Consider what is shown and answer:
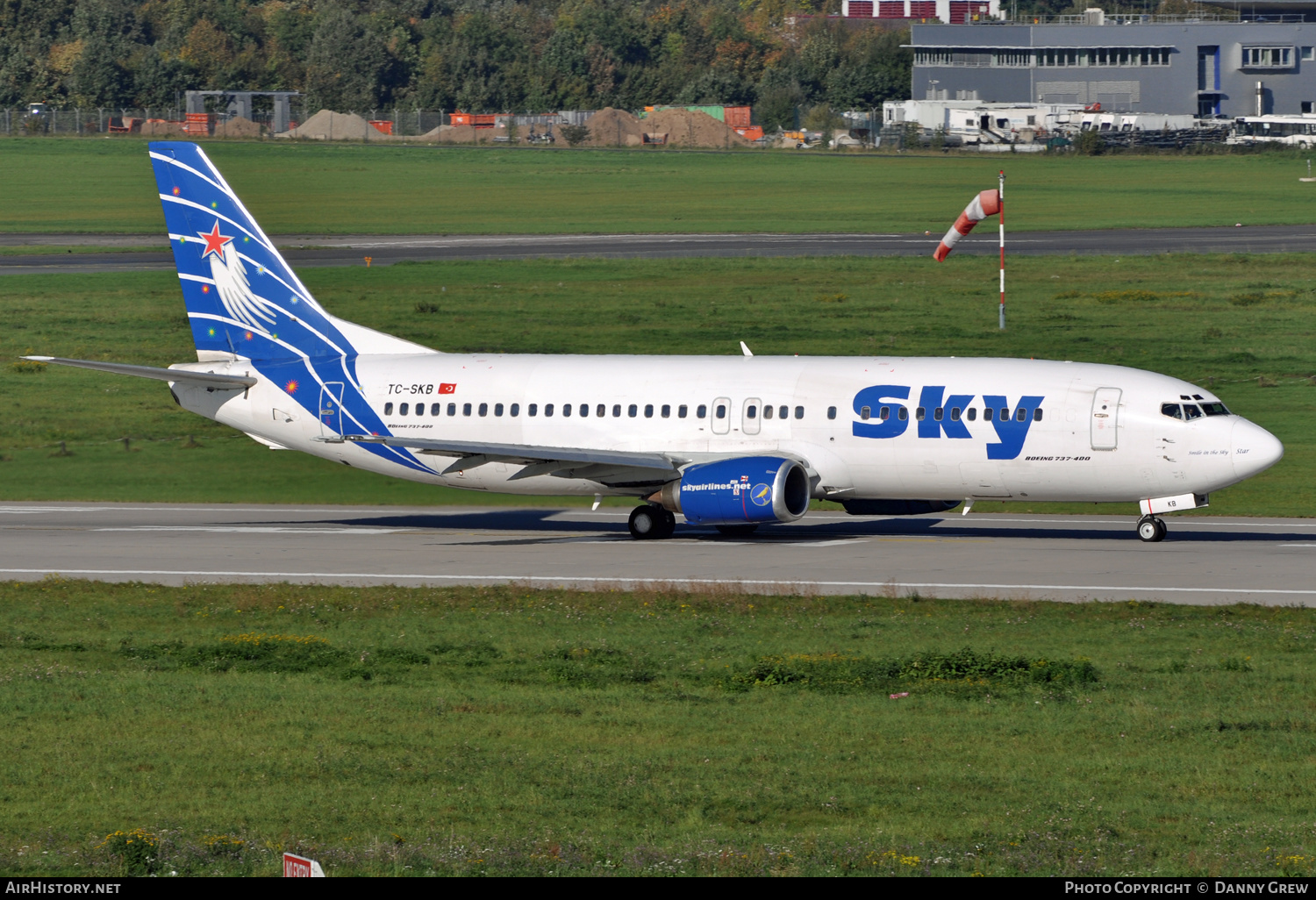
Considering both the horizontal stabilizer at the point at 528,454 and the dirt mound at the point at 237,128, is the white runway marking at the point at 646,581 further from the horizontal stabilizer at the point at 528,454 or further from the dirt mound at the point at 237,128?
the dirt mound at the point at 237,128

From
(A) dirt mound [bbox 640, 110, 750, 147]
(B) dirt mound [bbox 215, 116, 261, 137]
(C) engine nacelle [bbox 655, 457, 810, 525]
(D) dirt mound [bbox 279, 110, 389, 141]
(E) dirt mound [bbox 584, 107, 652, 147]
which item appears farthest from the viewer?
(A) dirt mound [bbox 640, 110, 750, 147]

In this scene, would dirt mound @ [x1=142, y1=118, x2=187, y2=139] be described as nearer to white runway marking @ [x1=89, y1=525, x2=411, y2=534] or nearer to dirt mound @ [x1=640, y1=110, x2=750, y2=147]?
dirt mound @ [x1=640, y1=110, x2=750, y2=147]

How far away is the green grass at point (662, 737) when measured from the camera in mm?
16531

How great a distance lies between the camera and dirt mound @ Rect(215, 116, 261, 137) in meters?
177

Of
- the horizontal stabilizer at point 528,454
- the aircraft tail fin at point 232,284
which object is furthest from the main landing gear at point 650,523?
the aircraft tail fin at point 232,284

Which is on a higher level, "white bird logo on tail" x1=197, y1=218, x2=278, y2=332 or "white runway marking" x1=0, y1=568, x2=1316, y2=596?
"white bird logo on tail" x1=197, y1=218, x2=278, y2=332

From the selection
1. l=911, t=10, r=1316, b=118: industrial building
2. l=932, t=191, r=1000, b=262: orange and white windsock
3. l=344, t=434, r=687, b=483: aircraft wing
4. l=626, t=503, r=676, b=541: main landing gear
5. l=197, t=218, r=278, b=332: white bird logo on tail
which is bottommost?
l=626, t=503, r=676, b=541: main landing gear

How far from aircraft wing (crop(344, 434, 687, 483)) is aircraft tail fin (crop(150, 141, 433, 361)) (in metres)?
5.06

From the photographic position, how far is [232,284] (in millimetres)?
47594

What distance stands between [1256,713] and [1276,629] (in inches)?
273

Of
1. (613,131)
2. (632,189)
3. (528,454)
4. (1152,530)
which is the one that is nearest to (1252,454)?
(1152,530)

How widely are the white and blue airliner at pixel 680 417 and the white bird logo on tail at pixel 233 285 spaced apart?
0.16 ft

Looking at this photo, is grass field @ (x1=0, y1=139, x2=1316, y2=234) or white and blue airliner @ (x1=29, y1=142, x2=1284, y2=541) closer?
white and blue airliner @ (x1=29, y1=142, x2=1284, y2=541)

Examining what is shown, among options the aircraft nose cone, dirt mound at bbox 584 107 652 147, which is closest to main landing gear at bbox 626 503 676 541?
the aircraft nose cone
